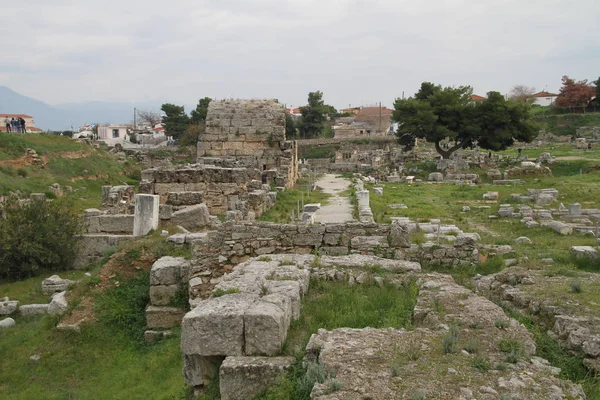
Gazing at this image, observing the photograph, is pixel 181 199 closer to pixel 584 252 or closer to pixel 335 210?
pixel 335 210

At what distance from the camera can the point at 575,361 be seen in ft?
16.7

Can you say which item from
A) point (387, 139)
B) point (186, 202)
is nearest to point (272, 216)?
point (186, 202)

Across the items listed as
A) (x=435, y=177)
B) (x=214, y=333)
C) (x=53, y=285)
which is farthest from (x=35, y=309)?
(x=435, y=177)

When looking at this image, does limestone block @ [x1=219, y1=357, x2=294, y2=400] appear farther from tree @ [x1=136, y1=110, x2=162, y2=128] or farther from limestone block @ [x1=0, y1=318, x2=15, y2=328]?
tree @ [x1=136, y1=110, x2=162, y2=128]

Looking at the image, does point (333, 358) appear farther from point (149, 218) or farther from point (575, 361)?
point (149, 218)

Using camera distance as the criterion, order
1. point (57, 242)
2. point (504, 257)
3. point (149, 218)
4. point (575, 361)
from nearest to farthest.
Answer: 1. point (575, 361)
2. point (504, 257)
3. point (149, 218)
4. point (57, 242)

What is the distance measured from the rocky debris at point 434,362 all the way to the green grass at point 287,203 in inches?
407

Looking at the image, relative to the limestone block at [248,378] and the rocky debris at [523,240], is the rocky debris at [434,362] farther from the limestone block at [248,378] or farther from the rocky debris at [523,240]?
the rocky debris at [523,240]

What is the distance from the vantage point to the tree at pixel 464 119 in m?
40.5

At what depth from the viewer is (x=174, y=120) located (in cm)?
7462

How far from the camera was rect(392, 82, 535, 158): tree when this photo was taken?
133 feet

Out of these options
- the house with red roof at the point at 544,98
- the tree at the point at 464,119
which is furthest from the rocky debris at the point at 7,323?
the house with red roof at the point at 544,98

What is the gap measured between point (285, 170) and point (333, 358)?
19700 millimetres

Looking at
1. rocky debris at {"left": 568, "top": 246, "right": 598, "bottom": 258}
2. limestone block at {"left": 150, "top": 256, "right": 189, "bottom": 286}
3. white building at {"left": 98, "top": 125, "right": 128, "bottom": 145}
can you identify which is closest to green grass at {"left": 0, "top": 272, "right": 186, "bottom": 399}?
limestone block at {"left": 150, "top": 256, "right": 189, "bottom": 286}
